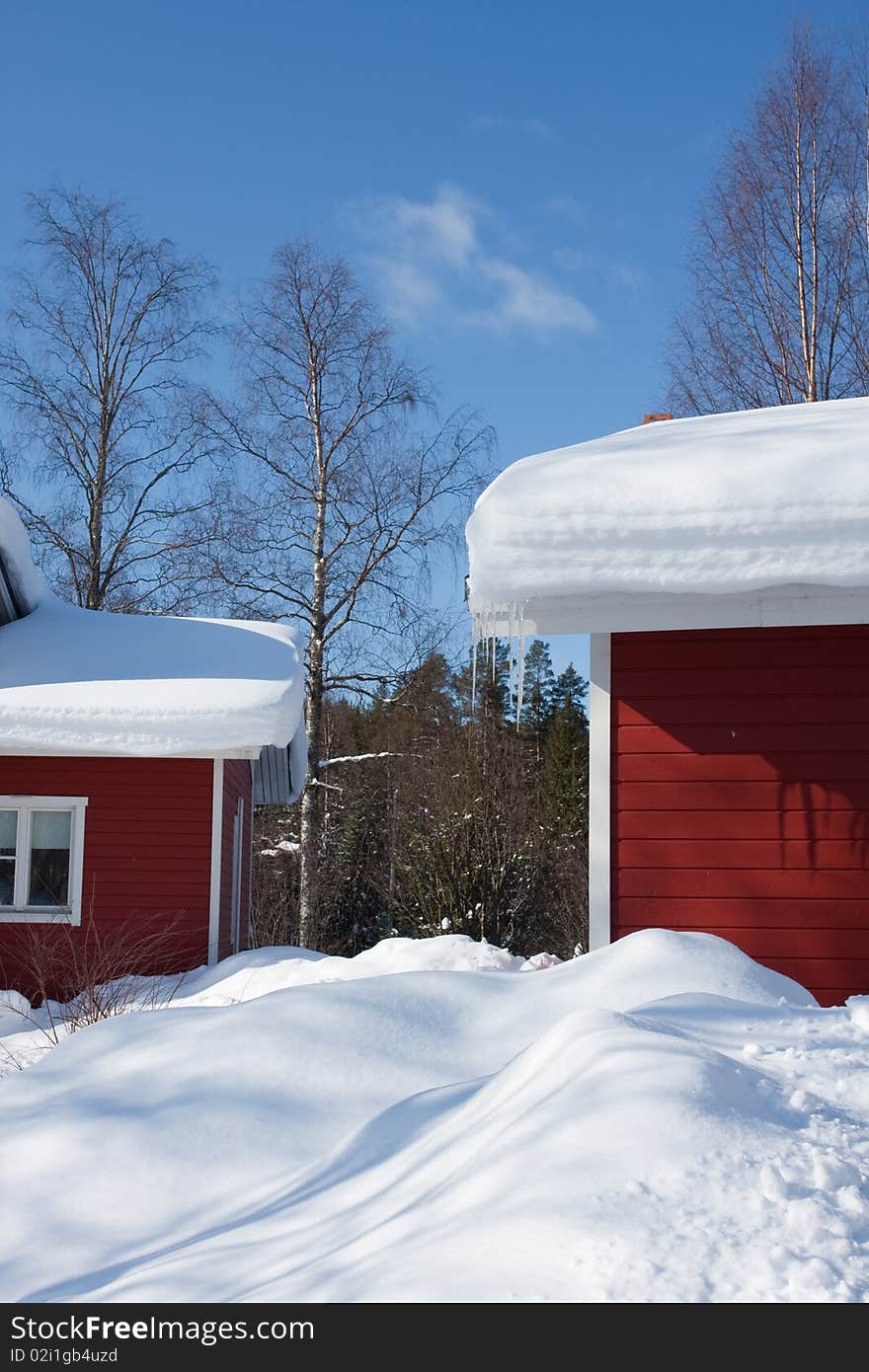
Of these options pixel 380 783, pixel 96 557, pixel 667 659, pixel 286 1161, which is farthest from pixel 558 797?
pixel 286 1161

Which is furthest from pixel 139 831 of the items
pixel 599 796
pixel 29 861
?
pixel 599 796

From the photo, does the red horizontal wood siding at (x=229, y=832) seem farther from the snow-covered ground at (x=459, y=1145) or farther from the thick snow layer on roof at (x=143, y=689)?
the snow-covered ground at (x=459, y=1145)

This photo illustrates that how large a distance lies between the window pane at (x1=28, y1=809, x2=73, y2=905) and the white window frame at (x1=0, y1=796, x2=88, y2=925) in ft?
0.21

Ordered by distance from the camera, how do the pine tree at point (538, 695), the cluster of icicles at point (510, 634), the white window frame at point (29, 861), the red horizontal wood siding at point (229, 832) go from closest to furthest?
the cluster of icicles at point (510, 634)
the white window frame at point (29, 861)
the red horizontal wood siding at point (229, 832)
the pine tree at point (538, 695)

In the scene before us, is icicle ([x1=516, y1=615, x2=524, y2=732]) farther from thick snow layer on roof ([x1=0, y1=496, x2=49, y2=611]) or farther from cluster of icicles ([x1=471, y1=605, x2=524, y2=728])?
thick snow layer on roof ([x1=0, y1=496, x2=49, y2=611])

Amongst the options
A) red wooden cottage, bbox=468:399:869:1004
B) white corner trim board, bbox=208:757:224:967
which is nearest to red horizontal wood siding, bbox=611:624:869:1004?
red wooden cottage, bbox=468:399:869:1004

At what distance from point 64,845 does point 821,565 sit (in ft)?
26.1

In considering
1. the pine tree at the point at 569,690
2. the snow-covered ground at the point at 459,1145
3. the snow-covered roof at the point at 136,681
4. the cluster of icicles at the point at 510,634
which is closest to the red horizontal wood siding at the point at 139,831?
the snow-covered roof at the point at 136,681

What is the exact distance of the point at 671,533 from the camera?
5191mm

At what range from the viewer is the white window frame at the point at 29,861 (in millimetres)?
10688

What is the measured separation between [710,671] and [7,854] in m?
7.34

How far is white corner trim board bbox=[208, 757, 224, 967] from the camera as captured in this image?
422 inches

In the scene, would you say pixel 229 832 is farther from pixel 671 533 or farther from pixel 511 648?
pixel 671 533

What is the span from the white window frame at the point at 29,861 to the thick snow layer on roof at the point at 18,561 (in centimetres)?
309
